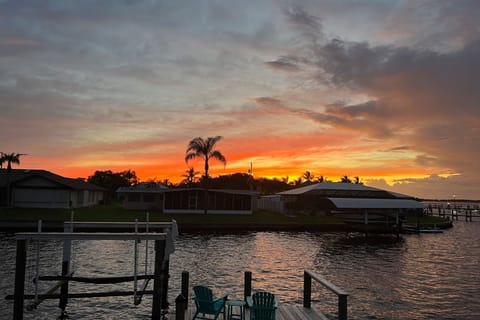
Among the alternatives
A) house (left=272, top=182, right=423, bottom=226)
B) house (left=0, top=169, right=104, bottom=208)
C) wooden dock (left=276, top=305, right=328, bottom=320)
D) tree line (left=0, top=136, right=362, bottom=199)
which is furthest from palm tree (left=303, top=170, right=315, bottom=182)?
wooden dock (left=276, top=305, right=328, bottom=320)

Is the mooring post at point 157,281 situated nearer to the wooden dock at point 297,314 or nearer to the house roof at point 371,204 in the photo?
the wooden dock at point 297,314

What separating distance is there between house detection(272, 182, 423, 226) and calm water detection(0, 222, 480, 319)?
470 inches

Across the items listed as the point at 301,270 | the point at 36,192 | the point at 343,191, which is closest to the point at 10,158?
the point at 36,192

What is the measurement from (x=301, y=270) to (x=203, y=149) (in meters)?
35.4

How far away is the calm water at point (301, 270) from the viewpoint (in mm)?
16328

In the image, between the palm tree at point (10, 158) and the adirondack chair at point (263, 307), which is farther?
the palm tree at point (10, 158)

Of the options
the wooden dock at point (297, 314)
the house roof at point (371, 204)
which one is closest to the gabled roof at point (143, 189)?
the house roof at point (371, 204)

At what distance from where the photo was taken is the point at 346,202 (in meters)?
50.7

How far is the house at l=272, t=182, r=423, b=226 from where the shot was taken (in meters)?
51.8

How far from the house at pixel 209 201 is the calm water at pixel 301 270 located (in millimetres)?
18209

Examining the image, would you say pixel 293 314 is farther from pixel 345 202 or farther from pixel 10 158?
pixel 10 158

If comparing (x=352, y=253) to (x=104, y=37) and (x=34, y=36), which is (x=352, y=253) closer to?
(x=104, y=37)

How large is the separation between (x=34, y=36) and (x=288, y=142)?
94.8 ft

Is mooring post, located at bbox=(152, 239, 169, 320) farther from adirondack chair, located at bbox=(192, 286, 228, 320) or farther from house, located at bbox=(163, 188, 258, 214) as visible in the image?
house, located at bbox=(163, 188, 258, 214)
